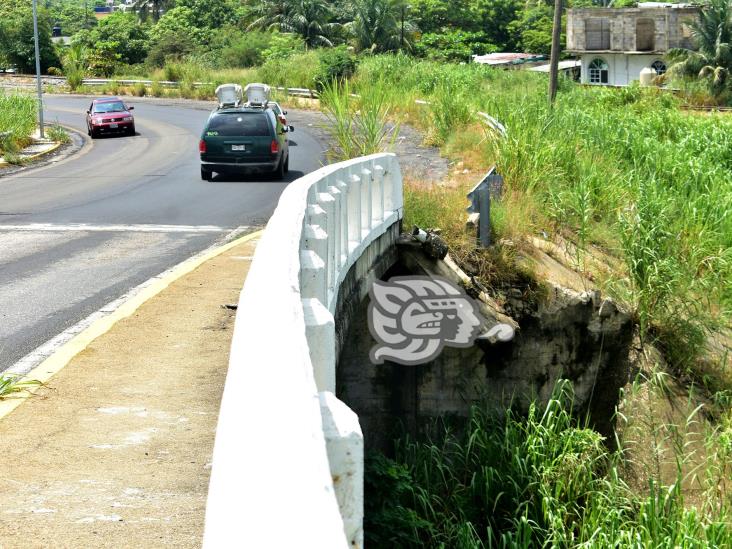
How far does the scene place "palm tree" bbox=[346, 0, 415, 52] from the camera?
84.8m

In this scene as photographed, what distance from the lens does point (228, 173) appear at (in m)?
26.3

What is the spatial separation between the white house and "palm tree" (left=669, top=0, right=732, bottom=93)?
6.13ft

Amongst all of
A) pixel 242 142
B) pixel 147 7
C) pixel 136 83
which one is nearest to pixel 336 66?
pixel 136 83

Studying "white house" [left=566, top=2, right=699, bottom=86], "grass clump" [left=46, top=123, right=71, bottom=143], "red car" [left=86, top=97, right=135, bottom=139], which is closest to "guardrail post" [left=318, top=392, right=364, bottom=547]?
"grass clump" [left=46, top=123, right=71, bottom=143]

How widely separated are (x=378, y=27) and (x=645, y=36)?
21851 millimetres

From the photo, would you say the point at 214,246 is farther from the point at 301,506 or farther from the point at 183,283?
the point at 301,506

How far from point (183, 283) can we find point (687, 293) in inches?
304

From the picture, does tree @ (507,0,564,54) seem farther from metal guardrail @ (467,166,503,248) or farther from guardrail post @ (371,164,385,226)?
guardrail post @ (371,164,385,226)

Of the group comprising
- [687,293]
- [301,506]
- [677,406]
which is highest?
[301,506]

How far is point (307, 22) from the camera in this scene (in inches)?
3337

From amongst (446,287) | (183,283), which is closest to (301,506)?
(183,283)

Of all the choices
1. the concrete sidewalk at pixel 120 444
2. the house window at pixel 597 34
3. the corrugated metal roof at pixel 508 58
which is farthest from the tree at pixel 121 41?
the concrete sidewalk at pixel 120 444

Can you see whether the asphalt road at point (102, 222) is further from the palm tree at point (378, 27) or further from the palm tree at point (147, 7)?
the palm tree at point (147, 7)

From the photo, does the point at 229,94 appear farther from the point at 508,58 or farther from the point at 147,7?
the point at 147,7
